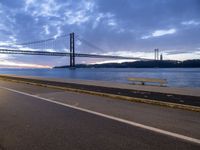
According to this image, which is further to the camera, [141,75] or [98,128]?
[141,75]

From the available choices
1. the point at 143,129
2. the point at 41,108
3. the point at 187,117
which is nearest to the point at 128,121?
the point at 143,129

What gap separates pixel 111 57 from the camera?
78188mm

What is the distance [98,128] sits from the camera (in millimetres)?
5414

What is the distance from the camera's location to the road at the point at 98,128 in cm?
431

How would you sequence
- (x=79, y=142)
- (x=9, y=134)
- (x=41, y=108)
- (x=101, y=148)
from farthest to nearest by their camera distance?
(x=41, y=108) < (x=9, y=134) < (x=79, y=142) < (x=101, y=148)

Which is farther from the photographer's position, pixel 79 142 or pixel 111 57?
pixel 111 57

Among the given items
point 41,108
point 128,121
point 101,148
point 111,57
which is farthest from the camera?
point 111,57

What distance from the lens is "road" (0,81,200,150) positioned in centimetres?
431

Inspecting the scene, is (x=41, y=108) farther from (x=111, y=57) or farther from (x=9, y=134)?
(x=111, y=57)

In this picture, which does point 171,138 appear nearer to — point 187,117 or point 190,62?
point 187,117

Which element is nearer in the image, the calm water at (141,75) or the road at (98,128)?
the road at (98,128)

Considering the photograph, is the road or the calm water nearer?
the road

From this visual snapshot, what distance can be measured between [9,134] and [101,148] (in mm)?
2212

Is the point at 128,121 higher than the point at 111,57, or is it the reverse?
the point at 111,57
